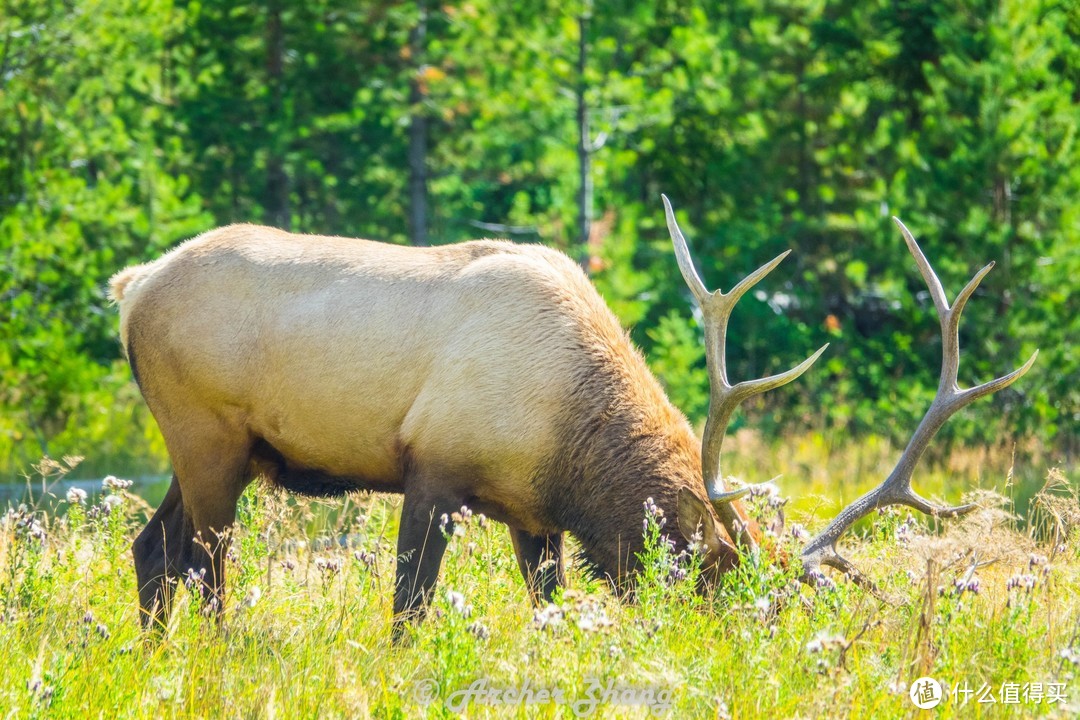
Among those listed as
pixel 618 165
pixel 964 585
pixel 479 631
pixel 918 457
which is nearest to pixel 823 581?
pixel 964 585

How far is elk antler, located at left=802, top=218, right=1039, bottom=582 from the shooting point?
4812mm

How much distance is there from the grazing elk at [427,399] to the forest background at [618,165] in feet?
18.6

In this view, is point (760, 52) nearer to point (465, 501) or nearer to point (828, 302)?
point (828, 302)

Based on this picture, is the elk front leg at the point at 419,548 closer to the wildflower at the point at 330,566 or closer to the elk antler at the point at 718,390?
the wildflower at the point at 330,566

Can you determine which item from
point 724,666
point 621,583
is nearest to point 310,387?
point 621,583

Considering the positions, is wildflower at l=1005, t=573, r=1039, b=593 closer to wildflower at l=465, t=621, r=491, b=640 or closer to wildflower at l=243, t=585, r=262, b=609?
wildflower at l=465, t=621, r=491, b=640

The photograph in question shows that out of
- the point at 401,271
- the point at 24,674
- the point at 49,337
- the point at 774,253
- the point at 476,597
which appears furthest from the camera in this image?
the point at 774,253

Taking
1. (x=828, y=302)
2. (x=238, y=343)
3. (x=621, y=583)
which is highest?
(x=238, y=343)

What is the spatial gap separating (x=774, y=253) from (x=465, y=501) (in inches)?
377

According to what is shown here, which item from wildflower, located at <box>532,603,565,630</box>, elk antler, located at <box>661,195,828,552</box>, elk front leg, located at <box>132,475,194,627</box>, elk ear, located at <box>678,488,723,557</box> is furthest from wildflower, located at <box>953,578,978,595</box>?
elk front leg, located at <box>132,475,194,627</box>

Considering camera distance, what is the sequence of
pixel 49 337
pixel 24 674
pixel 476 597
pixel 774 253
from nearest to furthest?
1. pixel 24 674
2. pixel 476 597
3. pixel 49 337
4. pixel 774 253

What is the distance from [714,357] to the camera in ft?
16.6

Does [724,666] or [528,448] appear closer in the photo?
[724,666]

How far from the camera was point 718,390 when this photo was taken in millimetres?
5082
